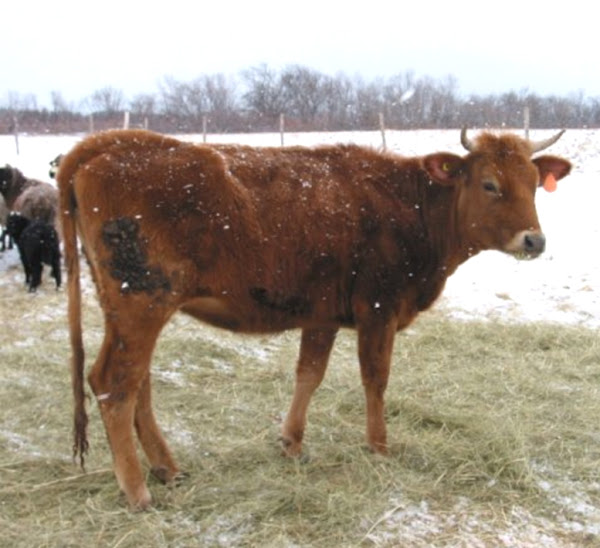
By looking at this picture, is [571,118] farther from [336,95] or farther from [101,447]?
[101,447]

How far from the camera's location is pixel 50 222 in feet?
35.8

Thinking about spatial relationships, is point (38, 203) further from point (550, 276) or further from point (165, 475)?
point (550, 276)

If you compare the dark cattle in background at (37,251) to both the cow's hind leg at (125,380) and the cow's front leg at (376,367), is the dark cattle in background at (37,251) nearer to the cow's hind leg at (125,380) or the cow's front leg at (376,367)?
the cow's hind leg at (125,380)

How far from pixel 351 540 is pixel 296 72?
168 feet

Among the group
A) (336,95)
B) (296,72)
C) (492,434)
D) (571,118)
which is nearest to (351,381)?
(492,434)

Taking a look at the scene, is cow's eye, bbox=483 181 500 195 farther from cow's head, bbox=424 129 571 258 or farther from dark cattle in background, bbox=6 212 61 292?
dark cattle in background, bbox=6 212 61 292

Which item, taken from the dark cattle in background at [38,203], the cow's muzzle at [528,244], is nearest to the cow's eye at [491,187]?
the cow's muzzle at [528,244]

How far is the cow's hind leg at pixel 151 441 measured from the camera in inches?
173

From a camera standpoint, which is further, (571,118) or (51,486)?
(571,118)

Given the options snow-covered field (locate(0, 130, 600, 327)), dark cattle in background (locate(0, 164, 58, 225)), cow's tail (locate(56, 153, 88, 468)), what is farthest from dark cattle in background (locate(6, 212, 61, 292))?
cow's tail (locate(56, 153, 88, 468))

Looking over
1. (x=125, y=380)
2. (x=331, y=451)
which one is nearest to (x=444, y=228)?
(x=331, y=451)

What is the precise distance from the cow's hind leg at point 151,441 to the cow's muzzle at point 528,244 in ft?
8.48

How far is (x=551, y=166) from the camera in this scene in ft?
17.4

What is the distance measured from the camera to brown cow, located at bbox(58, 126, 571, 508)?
3947 millimetres
